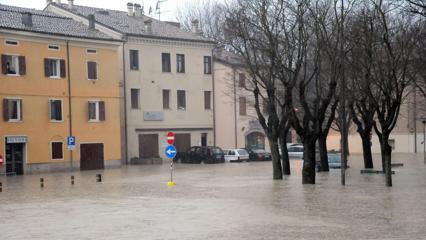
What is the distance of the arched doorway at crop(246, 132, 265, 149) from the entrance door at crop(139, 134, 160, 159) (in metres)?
13.1

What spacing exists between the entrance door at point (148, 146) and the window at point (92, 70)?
8.61 meters

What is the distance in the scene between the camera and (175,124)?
62.8m

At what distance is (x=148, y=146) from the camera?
60906 millimetres

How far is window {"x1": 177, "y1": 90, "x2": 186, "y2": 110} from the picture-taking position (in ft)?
208

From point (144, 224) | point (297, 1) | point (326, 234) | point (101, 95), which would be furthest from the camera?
point (101, 95)

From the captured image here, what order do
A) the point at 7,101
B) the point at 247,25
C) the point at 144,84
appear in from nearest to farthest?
the point at 247,25, the point at 7,101, the point at 144,84

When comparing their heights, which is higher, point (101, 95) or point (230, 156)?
point (101, 95)

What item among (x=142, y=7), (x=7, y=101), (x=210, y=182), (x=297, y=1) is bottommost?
(x=210, y=182)

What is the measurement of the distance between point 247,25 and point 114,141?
2475 cm

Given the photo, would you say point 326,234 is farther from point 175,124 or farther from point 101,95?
point 175,124

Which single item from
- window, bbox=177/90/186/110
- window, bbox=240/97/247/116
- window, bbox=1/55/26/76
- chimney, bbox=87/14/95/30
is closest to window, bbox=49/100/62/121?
window, bbox=1/55/26/76

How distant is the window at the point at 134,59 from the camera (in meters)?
59.8

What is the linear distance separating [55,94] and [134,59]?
35.5ft

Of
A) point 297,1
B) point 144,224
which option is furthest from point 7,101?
point 144,224
